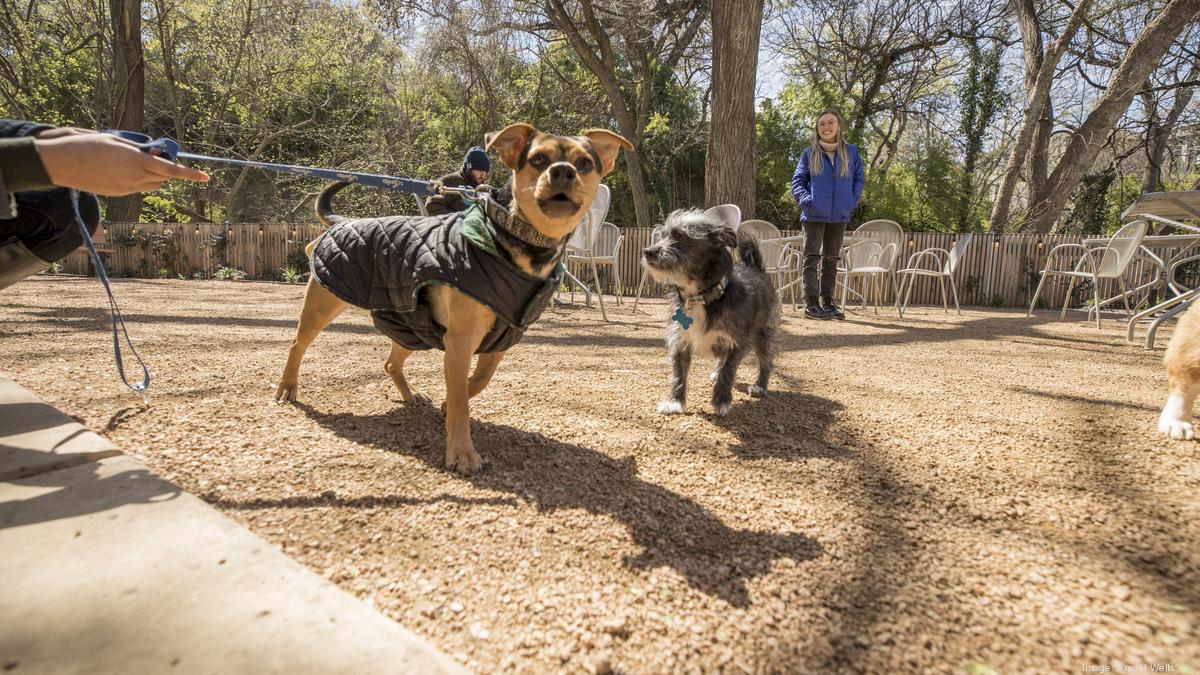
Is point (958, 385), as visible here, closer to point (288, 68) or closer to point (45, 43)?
point (288, 68)

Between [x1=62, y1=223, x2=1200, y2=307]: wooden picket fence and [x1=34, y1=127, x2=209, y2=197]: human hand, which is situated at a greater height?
[x1=62, y1=223, x2=1200, y2=307]: wooden picket fence

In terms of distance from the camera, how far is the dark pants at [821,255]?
22.8 ft

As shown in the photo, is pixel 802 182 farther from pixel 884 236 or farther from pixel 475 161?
pixel 475 161

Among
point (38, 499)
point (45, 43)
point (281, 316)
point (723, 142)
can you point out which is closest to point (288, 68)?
point (45, 43)

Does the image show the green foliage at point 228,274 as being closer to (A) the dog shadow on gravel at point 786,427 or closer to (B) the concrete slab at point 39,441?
(B) the concrete slab at point 39,441

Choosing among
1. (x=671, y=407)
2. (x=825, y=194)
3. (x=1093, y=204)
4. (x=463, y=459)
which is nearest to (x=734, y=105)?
→ (x=825, y=194)

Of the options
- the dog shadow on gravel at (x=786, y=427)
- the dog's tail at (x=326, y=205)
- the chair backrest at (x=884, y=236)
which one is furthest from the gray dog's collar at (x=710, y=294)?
the chair backrest at (x=884, y=236)

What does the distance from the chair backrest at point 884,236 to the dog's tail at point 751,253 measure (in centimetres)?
552

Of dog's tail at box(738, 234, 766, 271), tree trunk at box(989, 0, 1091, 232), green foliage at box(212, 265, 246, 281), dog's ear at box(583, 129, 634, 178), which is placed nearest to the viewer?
dog's ear at box(583, 129, 634, 178)

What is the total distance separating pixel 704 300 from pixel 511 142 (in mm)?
1395

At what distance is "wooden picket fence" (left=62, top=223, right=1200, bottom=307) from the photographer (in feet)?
39.3

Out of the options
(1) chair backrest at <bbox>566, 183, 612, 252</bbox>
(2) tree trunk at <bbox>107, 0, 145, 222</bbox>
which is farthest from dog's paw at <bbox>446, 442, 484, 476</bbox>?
(2) tree trunk at <bbox>107, 0, 145, 222</bbox>

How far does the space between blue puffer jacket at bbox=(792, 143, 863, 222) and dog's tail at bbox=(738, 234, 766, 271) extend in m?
3.56

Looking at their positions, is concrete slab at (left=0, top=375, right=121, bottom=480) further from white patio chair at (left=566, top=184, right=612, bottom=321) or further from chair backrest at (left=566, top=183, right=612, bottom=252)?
chair backrest at (left=566, top=183, right=612, bottom=252)
